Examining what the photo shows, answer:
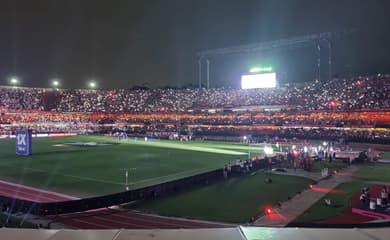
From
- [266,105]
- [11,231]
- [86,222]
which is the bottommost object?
[86,222]

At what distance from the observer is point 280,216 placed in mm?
19438

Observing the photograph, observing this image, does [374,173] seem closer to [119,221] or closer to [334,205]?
[334,205]

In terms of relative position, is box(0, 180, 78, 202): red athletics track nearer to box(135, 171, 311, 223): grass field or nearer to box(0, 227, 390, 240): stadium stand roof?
box(135, 171, 311, 223): grass field

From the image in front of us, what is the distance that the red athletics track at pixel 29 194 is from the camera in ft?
76.8

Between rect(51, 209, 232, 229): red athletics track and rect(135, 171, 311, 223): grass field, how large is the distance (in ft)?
3.44

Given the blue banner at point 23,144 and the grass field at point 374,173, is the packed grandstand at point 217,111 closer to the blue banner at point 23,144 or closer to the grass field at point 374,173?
the grass field at point 374,173

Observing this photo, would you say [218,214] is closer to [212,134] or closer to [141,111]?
[212,134]

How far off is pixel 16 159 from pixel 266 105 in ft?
248

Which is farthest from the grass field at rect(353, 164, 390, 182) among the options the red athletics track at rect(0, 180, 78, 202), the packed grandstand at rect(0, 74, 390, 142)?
the red athletics track at rect(0, 180, 78, 202)

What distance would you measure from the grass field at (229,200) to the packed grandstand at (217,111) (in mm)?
38192

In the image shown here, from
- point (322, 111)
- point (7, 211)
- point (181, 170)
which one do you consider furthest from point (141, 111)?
point (7, 211)

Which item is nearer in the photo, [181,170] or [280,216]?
[280,216]

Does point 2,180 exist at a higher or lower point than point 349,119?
lower

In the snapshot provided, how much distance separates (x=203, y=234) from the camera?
12.2 ft
